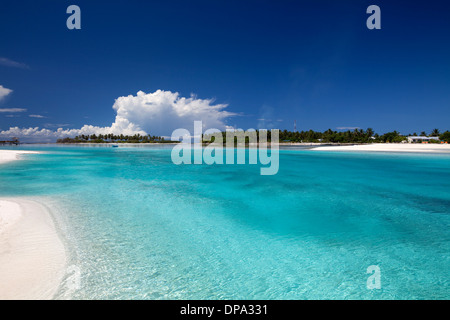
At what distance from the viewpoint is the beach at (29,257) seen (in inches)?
135

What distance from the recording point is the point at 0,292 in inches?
131

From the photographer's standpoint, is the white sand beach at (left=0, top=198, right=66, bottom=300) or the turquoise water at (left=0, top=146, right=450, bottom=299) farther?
the turquoise water at (left=0, top=146, right=450, bottom=299)

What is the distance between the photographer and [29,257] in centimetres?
430

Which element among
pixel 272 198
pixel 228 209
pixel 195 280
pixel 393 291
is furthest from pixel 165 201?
pixel 393 291

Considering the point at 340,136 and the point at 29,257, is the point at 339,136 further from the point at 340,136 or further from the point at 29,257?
the point at 29,257

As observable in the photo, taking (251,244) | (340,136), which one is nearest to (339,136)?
(340,136)

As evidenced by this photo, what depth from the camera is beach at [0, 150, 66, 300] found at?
3.43m

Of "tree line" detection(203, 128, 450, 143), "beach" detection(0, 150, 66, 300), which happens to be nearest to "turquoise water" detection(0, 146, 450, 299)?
"beach" detection(0, 150, 66, 300)

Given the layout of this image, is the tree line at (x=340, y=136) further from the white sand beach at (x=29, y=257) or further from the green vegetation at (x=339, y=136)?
the white sand beach at (x=29, y=257)

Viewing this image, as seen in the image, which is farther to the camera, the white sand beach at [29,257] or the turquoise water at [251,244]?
the turquoise water at [251,244]

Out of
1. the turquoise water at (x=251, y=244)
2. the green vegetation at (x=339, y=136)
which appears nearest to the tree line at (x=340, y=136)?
the green vegetation at (x=339, y=136)

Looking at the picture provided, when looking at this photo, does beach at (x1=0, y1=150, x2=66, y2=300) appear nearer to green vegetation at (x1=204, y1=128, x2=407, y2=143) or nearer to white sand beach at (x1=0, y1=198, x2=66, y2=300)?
white sand beach at (x1=0, y1=198, x2=66, y2=300)
